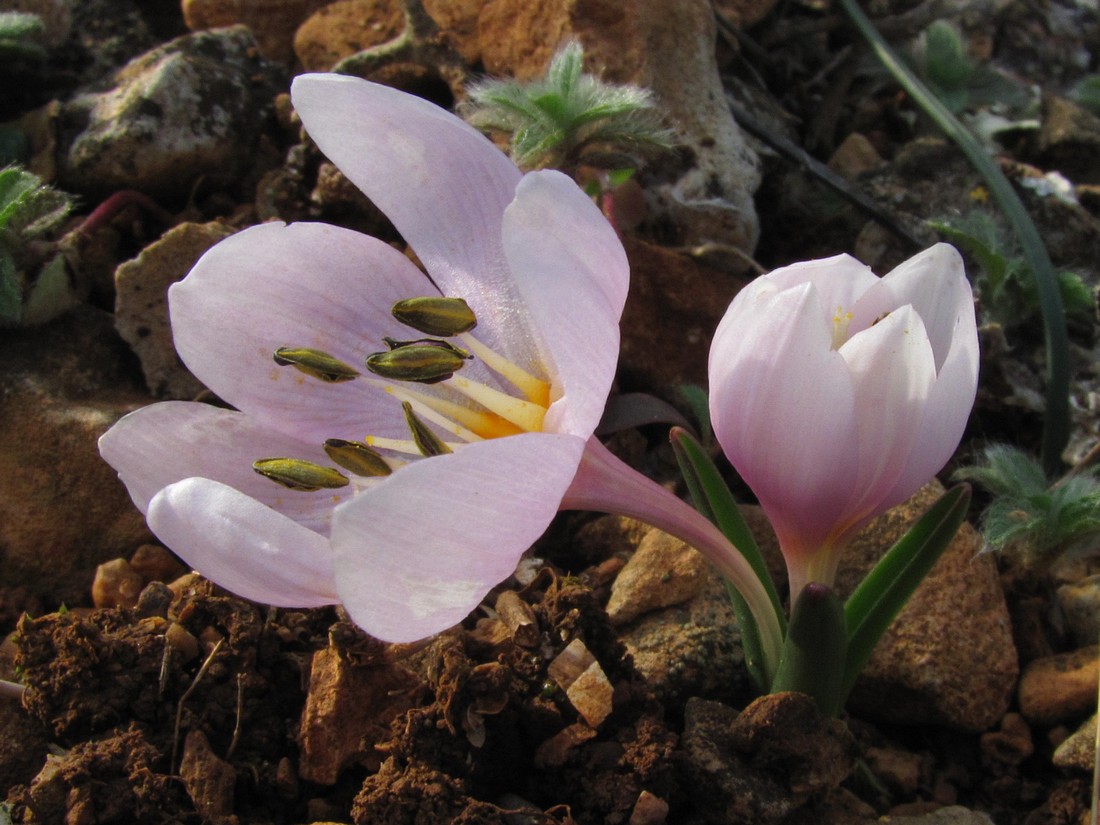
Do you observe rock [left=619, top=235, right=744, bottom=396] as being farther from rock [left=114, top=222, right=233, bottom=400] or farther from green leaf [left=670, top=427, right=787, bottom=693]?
rock [left=114, top=222, right=233, bottom=400]

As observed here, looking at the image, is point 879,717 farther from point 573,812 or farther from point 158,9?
point 158,9

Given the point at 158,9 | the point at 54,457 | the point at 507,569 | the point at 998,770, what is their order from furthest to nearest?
the point at 158,9
the point at 54,457
the point at 998,770
the point at 507,569

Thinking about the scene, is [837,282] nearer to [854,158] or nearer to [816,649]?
[816,649]

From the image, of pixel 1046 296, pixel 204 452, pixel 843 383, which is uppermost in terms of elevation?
pixel 843 383

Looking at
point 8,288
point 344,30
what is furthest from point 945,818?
point 344,30

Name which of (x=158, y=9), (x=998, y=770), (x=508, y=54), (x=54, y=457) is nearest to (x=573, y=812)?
(x=998, y=770)

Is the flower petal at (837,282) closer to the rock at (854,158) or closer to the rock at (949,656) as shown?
the rock at (949,656)

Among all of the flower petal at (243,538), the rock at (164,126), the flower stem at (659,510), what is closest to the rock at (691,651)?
the flower stem at (659,510)
